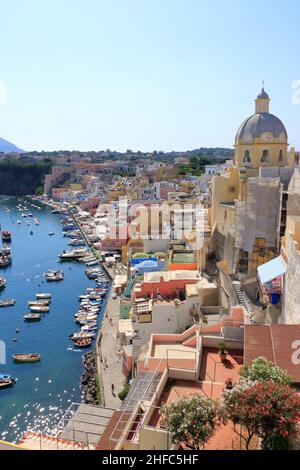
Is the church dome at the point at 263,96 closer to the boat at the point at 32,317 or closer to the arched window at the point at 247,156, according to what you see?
the arched window at the point at 247,156

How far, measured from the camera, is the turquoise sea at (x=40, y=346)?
1570cm

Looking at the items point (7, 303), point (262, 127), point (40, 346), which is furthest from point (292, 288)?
point (7, 303)

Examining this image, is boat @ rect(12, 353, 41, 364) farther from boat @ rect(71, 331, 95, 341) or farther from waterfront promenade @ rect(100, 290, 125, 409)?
waterfront promenade @ rect(100, 290, 125, 409)

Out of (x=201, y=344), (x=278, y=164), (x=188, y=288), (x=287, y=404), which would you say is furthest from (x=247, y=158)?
(x=287, y=404)

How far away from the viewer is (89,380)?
17.1m

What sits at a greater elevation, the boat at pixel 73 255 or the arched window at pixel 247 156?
the arched window at pixel 247 156

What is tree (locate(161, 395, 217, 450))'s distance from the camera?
5.48 meters

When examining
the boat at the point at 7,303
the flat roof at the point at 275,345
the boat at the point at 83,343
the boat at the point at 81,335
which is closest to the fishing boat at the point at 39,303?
the boat at the point at 7,303

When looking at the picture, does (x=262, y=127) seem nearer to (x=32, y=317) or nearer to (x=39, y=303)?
(x=32, y=317)

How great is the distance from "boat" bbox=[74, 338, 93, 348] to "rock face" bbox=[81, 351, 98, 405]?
815mm

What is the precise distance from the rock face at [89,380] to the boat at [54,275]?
12.0 meters

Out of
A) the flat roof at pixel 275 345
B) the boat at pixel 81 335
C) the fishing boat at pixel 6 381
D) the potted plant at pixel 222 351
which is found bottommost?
the fishing boat at pixel 6 381

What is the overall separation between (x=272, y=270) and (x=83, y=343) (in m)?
10.9

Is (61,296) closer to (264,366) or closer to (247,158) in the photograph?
(247,158)
